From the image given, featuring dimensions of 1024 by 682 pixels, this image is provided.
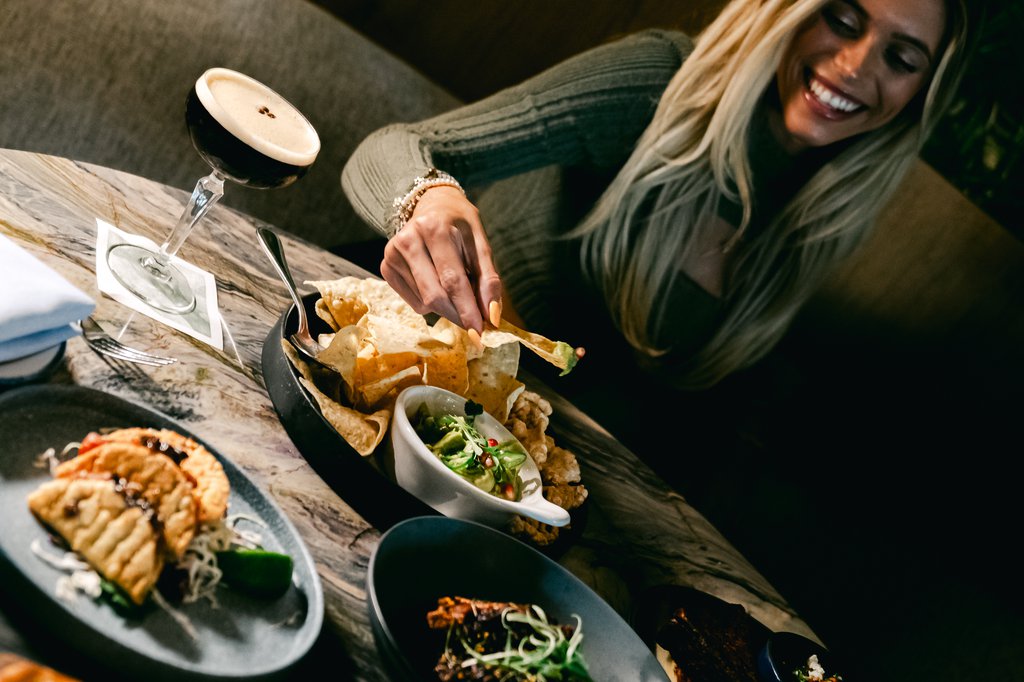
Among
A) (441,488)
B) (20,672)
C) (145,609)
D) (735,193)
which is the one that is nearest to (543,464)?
(441,488)

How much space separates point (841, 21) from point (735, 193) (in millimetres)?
504

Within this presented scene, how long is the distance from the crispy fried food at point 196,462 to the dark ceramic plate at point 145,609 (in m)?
0.03

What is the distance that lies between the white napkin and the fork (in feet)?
0.26

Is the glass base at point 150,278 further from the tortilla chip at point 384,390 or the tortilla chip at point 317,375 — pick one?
the tortilla chip at point 384,390

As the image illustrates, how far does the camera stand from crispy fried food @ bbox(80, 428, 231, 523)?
0.79 meters

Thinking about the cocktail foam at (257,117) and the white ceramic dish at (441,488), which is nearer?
the white ceramic dish at (441,488)

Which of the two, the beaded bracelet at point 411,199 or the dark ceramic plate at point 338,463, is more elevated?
the beaded bracelet at point 411,199

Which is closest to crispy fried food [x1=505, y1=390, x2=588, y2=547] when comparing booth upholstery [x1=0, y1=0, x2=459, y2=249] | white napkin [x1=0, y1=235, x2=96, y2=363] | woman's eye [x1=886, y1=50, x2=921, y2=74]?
white napkin [x1=0, y1=235, x2=96, y2=363]

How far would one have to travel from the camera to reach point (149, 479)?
0.77 metres

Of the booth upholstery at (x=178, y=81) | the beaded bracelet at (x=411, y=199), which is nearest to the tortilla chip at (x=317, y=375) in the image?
the beaded bracelet at (x=411, y=199)

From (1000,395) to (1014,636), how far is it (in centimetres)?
78

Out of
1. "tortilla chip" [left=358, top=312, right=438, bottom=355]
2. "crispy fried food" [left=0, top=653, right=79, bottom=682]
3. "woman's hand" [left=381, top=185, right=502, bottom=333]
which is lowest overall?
"tortilla chip" [left=358, top=312, right=438, bottom=355]

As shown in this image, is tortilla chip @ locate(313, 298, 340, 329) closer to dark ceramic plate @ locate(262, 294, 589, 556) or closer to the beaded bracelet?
dark ceramic plate @ locate(262, 294, 589, 556)

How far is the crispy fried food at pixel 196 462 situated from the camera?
0.79 metres
